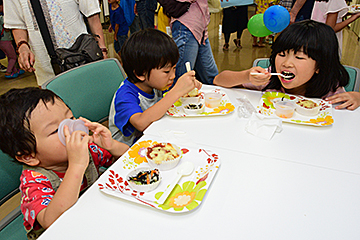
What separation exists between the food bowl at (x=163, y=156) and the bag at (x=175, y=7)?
4.87 feet

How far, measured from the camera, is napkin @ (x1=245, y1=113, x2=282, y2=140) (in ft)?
3.36

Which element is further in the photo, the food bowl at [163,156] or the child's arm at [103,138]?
the child's arm at [103,138]

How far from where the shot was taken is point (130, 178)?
0.81 m

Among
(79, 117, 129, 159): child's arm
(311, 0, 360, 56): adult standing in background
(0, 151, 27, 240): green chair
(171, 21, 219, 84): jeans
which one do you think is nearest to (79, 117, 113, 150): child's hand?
(79, 117, 129, 159): child's arm

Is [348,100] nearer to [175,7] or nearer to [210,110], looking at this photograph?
[210,110]

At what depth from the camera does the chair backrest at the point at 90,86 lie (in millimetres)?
1306

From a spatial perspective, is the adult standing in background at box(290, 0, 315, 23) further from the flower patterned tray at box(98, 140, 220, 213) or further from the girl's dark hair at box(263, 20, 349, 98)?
the flower patterned tray at box(98, 140, 220, 213)

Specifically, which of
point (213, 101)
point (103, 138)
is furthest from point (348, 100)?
point (103, 138)

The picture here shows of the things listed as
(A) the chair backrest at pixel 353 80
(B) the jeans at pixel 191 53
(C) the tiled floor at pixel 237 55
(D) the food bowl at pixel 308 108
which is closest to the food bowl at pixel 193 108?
(D) the food bowl at pixel 308 108

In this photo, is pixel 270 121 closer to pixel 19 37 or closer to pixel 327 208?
pixel 327 208

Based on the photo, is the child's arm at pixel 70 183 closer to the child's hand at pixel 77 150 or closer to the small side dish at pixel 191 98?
the child's hand at pixel 77 150

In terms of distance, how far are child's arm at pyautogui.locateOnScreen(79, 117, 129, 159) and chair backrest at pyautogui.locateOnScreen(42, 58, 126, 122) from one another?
373 millimetres

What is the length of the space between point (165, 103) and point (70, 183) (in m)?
0.56

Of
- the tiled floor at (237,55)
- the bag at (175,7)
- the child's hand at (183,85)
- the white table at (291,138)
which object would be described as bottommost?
the tiled floor at (237,55)
